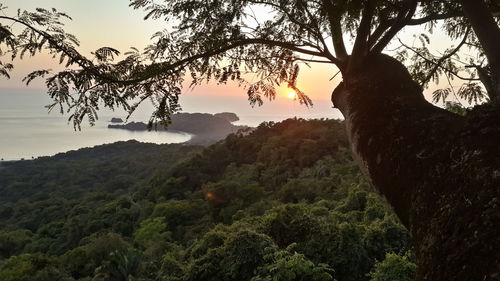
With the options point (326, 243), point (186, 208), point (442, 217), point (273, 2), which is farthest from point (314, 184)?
point (442, 217)

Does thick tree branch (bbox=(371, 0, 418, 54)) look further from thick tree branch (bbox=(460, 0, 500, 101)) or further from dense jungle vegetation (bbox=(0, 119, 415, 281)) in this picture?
dense jungle vegetation (bbox=(0, 119, 415, 281))

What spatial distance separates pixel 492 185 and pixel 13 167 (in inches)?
4449

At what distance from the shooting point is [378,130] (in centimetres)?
194

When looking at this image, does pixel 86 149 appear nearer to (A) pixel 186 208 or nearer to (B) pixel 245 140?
(B) pixel 245 140

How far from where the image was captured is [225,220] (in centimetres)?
2566

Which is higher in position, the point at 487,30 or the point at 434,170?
the point at 487,30

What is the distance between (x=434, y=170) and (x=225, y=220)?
25.1 metres

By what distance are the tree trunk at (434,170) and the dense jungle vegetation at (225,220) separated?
36cm

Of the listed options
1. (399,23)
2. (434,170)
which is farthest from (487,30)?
(434,170)

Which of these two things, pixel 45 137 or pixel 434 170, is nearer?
pixel 434 170

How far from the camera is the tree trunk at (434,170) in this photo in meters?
1.07

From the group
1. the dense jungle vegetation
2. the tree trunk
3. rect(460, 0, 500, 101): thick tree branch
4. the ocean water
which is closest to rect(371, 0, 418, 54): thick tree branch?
the tree trunk

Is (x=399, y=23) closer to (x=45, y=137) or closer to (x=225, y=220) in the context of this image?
(x=225, y=220)

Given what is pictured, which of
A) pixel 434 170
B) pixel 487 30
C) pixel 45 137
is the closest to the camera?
pixel 434 170
